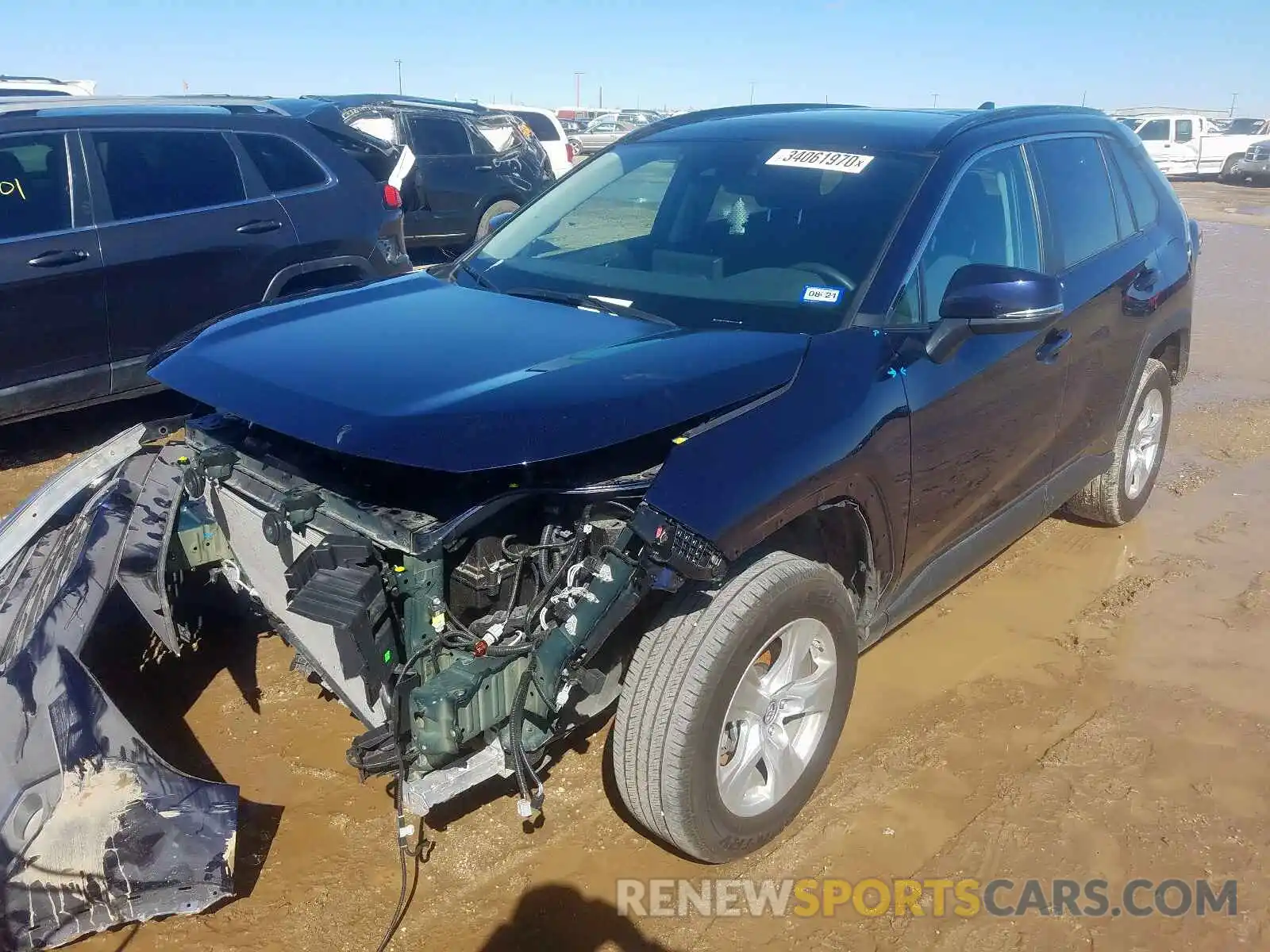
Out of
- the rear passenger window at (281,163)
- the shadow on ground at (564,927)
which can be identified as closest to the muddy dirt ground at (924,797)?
the shadow on ground at (564,927)

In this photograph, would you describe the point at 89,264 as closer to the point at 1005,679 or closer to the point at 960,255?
the point at 960,255

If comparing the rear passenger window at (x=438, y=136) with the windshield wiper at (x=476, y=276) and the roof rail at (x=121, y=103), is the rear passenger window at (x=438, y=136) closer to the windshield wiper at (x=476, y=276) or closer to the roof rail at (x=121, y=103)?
the roof rail at (x=121, y=103)

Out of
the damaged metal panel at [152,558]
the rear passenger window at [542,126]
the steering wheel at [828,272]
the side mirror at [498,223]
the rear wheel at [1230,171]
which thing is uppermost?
the rear passenger window at [542,126]

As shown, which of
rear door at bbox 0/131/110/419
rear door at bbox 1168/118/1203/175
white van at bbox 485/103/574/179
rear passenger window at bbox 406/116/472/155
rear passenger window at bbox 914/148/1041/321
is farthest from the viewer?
rear door at bbox 1168/118/1203/175

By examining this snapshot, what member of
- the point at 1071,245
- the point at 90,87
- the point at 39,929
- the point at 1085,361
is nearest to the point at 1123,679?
the point at 1085,361

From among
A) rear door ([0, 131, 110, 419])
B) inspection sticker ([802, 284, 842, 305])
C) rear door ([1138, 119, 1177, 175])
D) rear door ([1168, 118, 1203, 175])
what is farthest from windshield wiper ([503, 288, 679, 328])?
rear door ([1168, 118, 1203, 175])

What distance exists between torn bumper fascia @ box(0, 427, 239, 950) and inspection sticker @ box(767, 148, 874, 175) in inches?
92.5

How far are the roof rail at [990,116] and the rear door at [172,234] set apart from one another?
387cm

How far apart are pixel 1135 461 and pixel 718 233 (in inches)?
106

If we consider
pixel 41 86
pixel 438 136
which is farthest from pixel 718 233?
pixel 41 86

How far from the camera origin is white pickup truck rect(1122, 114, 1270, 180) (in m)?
25.7

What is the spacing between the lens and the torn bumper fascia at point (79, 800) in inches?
84.8

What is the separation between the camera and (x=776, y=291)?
2916 millimetres

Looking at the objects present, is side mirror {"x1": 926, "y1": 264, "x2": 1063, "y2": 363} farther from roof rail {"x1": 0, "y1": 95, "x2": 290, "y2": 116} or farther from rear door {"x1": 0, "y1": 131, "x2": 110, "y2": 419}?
roof rail {"x1": 0, "y1": 95, "x2": 290, "y2": 116}
